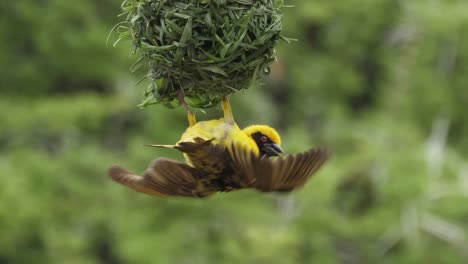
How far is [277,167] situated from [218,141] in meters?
0.27

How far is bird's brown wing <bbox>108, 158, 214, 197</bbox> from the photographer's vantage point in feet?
12.8

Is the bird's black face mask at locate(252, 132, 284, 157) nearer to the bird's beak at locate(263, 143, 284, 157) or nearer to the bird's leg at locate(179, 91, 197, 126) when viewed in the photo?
the bird's beak at locate(263, 143, 284, 157)

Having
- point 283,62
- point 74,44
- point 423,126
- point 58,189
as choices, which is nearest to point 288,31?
point 283,62

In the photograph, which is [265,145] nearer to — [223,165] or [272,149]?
[272,149]

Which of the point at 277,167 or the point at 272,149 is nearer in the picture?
the point at 277,167

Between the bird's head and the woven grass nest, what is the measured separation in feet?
0.64

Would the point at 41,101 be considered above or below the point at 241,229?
→ above

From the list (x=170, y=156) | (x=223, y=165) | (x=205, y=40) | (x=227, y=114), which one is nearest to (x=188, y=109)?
(x=227, y=114)

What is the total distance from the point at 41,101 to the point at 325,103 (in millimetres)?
5678

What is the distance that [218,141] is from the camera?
3.95 metres

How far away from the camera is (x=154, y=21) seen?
382 centimetres

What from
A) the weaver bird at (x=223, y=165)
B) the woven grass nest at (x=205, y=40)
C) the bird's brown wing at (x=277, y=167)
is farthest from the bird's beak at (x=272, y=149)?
the woven grass nest at (x=205, y=40)

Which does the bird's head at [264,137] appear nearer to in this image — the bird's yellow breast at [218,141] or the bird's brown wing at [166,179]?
the bird's yellow breast at [218,141]

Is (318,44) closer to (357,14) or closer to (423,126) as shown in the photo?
(357,14)
